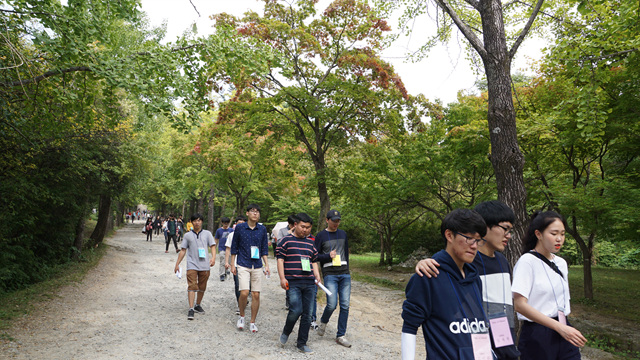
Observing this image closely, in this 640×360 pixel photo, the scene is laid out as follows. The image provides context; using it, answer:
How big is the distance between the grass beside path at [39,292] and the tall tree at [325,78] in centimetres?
716

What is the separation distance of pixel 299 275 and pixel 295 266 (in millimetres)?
148

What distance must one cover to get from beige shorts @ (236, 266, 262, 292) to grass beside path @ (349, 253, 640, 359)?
7538mm

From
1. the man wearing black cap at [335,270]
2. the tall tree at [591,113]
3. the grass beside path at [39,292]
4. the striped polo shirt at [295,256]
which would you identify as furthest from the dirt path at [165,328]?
the tall tree at [591,113]

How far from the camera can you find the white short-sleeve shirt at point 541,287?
116 inches

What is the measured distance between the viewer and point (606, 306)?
1259cm

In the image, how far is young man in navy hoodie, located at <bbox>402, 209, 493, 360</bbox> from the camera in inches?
85.7

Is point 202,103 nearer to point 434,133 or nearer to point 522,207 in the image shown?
point 522,207

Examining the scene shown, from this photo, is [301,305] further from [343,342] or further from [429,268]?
[429,268]

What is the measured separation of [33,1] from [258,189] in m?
19.1

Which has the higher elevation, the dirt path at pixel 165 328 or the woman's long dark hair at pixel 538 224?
the woman's long dark hair at pixel 538 224

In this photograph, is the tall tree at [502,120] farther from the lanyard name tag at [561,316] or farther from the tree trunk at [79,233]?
the tree trunk at [79,233]

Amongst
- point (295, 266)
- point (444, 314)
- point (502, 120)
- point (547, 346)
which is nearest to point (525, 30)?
point (502, 120)

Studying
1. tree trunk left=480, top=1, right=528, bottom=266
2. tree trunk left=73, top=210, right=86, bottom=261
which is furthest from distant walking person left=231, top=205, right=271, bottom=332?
tree trunk left=73, top=210, right=86, bottom=261

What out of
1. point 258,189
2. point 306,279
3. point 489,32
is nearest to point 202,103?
point 306,279
